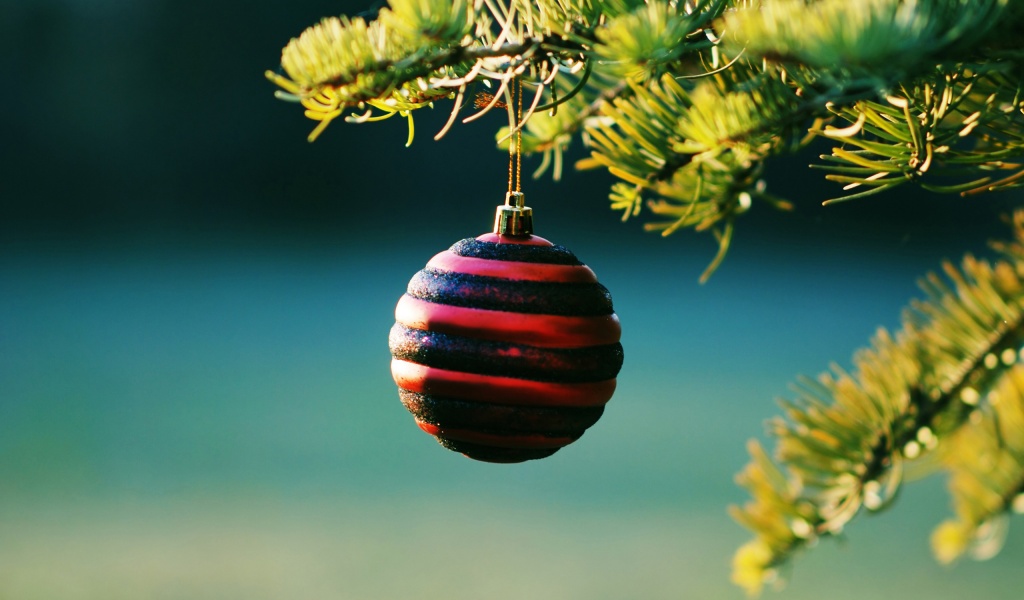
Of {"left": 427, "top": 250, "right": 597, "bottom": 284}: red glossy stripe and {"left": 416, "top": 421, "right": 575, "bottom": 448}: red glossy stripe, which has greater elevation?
{"left": 427, "top": 250, "right": 597, "bottom": 284}: red glossy stripe

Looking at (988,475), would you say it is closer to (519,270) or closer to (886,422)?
(886,422)

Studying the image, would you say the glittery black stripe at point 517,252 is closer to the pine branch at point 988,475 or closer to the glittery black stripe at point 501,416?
the glittery black stripe at point 501,416

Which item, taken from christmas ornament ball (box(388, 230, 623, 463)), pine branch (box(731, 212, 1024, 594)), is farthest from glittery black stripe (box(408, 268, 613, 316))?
pine branch (box(731, 212, 1024, 594))

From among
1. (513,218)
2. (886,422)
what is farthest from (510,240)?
(886,422)

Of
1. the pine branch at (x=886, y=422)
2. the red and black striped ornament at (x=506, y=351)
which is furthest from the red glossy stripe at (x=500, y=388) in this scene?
the pine branch at (x=886, y=422)

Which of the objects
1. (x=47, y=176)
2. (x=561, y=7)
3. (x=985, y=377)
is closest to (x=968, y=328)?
(x=985, y=377)

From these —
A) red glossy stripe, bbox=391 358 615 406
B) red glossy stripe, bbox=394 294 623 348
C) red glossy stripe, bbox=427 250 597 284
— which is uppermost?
red glossy stripe, bbox=427 250 597 284

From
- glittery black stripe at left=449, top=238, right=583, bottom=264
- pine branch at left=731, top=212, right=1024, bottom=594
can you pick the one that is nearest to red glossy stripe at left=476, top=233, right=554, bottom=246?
glittery black stripe at left=449, top=238, right=583, bottom=264

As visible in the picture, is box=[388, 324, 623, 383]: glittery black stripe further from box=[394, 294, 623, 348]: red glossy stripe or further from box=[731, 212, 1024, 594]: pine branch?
box=[731, 212, 1024, 594]: pine branch

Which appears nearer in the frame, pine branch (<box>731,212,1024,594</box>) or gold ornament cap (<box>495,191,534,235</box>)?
pine branch (<box>731,212,1024,594</box>)
